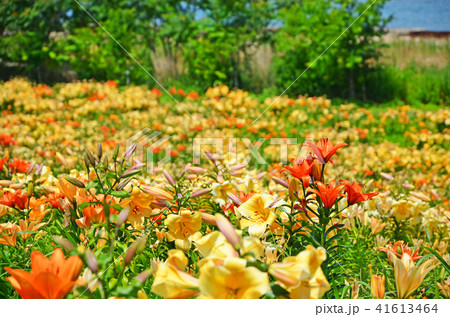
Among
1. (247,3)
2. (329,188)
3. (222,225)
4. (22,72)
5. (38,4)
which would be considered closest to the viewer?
(222,225)

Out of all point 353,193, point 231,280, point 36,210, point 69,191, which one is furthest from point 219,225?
point 36,210

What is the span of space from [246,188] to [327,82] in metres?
8.66

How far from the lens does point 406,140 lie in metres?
6.20

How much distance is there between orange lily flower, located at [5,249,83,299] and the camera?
35.1 inches

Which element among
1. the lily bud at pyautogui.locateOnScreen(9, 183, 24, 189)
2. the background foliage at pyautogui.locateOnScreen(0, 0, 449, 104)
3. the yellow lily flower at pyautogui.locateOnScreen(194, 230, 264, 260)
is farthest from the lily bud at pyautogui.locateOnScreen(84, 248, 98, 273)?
the background foliage at pyautogui.locateOnScreen(0, 0, 449, 104)

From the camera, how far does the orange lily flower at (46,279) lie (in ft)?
2.92

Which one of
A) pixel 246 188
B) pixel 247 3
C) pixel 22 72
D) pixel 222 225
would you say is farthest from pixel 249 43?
pixel 222 225

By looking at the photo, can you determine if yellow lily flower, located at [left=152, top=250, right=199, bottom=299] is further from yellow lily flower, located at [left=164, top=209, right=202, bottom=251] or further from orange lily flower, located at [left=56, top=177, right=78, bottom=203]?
orange lily flower, located at [left=56, top=177, right=78, bottom=203]

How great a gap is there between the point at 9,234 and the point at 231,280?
3.76 ft

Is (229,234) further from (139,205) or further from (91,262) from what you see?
(139,205)

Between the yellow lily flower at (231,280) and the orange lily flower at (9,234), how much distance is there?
103 cm

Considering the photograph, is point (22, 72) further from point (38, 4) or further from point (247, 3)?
point (247, 3)

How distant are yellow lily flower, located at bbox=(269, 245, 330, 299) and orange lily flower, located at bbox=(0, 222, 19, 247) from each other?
1129mm
